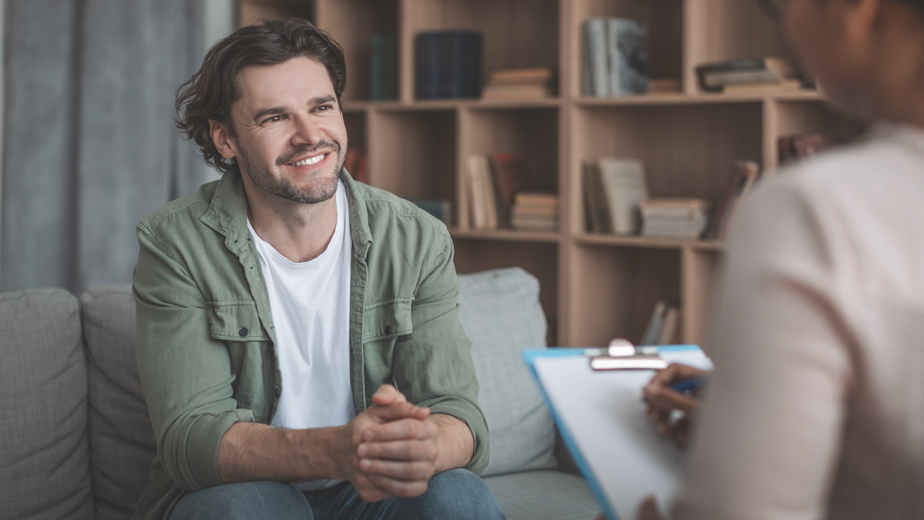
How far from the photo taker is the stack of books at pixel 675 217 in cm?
238

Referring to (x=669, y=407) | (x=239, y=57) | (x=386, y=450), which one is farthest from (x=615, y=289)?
(x=669, y=407)

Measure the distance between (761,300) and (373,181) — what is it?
255 centimetres

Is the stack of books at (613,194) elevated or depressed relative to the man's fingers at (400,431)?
elevated

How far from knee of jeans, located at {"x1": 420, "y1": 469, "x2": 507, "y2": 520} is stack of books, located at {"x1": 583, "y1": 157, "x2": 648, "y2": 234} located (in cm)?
145

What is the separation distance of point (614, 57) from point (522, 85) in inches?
13.1

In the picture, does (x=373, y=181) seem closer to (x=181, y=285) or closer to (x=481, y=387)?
(x=481, y=387)

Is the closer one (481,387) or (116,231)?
(481,387)

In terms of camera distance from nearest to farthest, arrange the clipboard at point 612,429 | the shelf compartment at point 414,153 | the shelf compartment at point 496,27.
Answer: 1. the clipboard at point 612,429
2. the shelf compartment at point 496,27
3. the shelf compartment at point 414,153

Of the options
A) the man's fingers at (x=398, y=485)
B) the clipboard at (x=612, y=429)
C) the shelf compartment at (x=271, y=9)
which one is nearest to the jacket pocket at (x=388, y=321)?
the man's fingers at (x=398, y=485)

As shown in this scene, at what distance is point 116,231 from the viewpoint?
8.38ft

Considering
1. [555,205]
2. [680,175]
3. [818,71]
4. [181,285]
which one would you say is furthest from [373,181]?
[818,71]

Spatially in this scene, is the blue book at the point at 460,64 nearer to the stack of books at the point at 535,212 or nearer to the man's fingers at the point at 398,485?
the stack of books at the point at 535,212

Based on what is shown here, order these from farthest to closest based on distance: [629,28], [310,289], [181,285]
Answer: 1. [629,28]
2. [310,289]
3. [181,285]

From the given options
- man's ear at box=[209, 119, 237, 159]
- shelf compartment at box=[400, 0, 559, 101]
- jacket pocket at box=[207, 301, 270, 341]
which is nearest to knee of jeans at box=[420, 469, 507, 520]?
jacket pocket at box=[207, 301, 270, 341]
